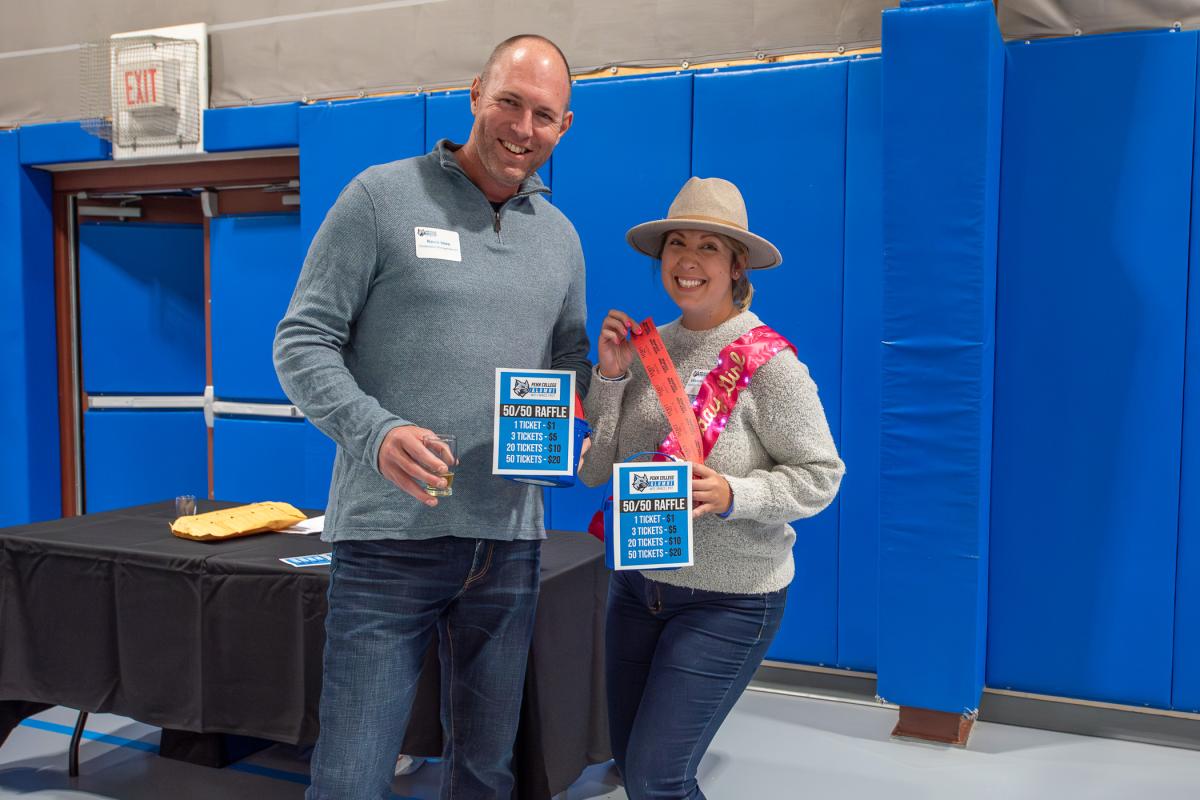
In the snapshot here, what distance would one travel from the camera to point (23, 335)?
17.6ft

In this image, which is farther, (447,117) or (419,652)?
(447,117)

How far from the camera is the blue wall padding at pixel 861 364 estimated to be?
3646mm

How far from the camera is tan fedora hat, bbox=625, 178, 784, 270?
1878 mm

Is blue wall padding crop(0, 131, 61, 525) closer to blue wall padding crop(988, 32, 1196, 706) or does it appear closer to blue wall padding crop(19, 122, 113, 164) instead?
blue wall padding crop(19, 122, 113, 164)

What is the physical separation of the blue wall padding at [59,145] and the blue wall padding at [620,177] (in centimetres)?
263

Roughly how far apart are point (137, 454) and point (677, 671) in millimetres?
4659

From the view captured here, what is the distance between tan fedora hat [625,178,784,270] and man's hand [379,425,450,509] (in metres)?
0.65

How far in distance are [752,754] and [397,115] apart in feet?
9.89

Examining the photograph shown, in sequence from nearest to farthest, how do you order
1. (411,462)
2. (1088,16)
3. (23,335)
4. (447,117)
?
1. (411,462)
2. (1088,16)
3. (447,117)
4. (23,335)

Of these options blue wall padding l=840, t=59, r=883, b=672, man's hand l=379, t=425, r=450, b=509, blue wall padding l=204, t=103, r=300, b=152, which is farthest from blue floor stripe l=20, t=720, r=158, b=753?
blue wall padding l=204, t=103, r=300, b=152

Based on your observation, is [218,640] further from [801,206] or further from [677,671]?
[801,206]

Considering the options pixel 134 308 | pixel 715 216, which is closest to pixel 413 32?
pixel 134 308

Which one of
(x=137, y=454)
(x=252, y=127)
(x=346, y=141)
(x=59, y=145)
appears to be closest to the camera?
(x=346, y=141)

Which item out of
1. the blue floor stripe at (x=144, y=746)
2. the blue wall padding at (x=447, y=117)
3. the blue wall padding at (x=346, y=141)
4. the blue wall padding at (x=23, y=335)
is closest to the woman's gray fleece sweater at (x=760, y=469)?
the blue floor stripe at (x=144, y=746)
